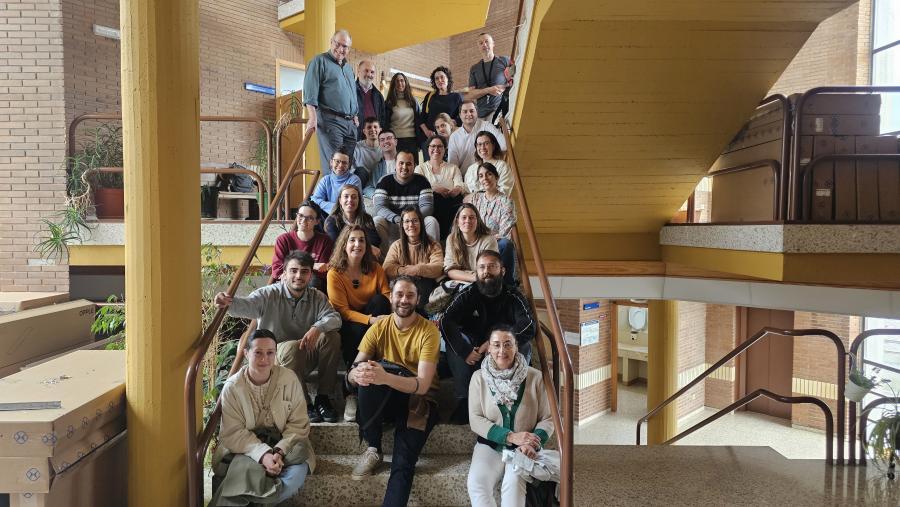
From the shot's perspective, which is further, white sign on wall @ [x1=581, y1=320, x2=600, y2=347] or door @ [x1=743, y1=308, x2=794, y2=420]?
white sign on wall @ [x1=581, y1=320, x2=600, y2=347]

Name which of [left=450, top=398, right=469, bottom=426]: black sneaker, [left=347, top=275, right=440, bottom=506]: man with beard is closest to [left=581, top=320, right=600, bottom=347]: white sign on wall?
[left=450, top=398, right=469, bottom=426]: black sneaker

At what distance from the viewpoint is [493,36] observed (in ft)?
38.0

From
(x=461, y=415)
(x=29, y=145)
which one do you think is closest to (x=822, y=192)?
(x=461, y=415)

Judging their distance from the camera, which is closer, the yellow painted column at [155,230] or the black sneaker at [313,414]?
the yellow painted column at [155,230]

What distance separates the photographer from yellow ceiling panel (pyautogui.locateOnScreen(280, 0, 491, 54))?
27.0 ft

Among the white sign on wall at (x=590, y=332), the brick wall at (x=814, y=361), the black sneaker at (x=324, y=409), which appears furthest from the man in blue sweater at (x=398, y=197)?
the brick wall at (x=814, y=361)

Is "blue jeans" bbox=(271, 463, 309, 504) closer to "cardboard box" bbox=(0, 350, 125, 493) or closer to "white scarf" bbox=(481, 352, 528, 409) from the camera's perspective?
"cardboard box" bbox=(0, 350, 125, 493)

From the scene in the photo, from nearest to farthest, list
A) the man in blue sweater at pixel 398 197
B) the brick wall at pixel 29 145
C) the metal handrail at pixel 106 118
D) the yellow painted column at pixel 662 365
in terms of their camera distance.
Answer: the man in blue sweater at pixel 398 197, the metal handrail at pixel 106 118, the brick wall at pixel 29 145, the yellow painted column at pixel 662 365

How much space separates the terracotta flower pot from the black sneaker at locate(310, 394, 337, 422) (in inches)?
162

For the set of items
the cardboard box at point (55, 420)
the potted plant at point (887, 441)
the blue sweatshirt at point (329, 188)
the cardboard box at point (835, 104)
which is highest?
the cardboard box at point (835, 104)

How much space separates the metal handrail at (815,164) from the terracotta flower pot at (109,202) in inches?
250

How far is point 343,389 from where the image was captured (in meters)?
3.48

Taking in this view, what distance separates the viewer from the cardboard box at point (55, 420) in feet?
7.22

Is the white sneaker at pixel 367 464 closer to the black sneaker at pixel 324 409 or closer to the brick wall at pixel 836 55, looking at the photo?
the black sneaker at pixel 324 409
